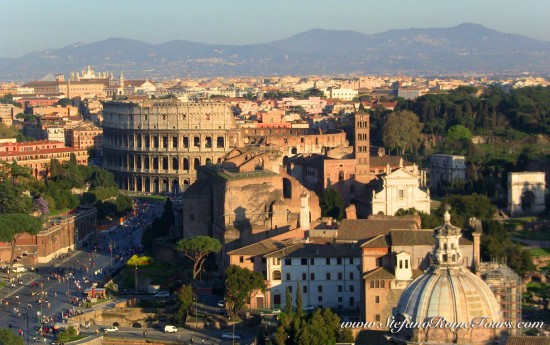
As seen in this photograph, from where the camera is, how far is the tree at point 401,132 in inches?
3282

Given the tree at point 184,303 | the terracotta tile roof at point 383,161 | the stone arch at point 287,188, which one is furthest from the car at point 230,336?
the terracotta tile roof at point 383,161

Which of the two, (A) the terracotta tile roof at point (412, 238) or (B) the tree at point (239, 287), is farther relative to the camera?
(B) the tree at point (239, 287)

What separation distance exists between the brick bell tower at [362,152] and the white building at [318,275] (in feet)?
57.5

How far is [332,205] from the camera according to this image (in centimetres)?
5231

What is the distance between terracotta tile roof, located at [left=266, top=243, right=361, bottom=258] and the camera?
40094 mm

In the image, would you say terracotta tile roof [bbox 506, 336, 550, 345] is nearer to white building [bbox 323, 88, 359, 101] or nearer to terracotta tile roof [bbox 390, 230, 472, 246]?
terracotta tile roof [bbox 390, 230, 472, 246]

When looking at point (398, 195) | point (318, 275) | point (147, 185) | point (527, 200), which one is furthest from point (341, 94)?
point (318, 275)

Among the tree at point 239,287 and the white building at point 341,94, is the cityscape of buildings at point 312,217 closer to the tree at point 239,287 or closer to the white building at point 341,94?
the tree at point 239,287

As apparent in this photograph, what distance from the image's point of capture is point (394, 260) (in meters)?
36.7

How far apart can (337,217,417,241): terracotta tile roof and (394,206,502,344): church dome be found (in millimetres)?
15894

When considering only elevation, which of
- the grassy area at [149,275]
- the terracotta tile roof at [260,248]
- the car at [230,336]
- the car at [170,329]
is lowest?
the car at [170,329]

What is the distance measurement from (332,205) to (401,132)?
32864mm

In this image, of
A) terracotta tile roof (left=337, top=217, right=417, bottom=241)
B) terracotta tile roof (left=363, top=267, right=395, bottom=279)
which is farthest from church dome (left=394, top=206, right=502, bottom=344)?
terracotta tile roof (left=337, top=217, right=417, bottom=241)

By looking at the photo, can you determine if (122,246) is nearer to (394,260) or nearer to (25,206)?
(25,206)
